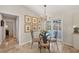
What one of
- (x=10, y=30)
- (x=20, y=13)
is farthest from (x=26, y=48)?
(x=20, y=13)

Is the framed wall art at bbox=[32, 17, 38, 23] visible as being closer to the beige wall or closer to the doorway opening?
the beige wall

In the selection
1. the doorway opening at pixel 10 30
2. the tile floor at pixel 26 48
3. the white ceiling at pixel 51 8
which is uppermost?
the white ceiling at pixel 51 8

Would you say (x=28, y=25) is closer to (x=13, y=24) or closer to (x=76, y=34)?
(x=13, y=24)

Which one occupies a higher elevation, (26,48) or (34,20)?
(34,20)

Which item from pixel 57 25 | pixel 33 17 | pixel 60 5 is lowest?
pixel 57 25

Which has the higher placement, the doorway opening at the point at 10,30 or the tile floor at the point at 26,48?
the doorway opening at the point at 10,30

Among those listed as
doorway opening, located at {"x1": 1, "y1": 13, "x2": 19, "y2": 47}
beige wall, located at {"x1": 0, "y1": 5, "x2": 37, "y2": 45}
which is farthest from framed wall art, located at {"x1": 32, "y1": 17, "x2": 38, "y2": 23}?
doorway opening, located at {"x1": 1, "y1": 13, "x2": 19, "y2": 47}

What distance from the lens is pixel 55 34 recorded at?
7.46 feet

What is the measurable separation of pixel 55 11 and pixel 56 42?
68cm

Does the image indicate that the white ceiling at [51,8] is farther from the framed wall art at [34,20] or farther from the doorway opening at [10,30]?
the doorway opening at [10,30]

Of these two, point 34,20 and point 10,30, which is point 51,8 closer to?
point 34,20

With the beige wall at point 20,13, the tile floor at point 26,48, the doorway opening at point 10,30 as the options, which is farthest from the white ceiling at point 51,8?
the tile floor at point 26,48

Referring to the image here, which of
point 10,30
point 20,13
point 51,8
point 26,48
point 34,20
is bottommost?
point 26,48
